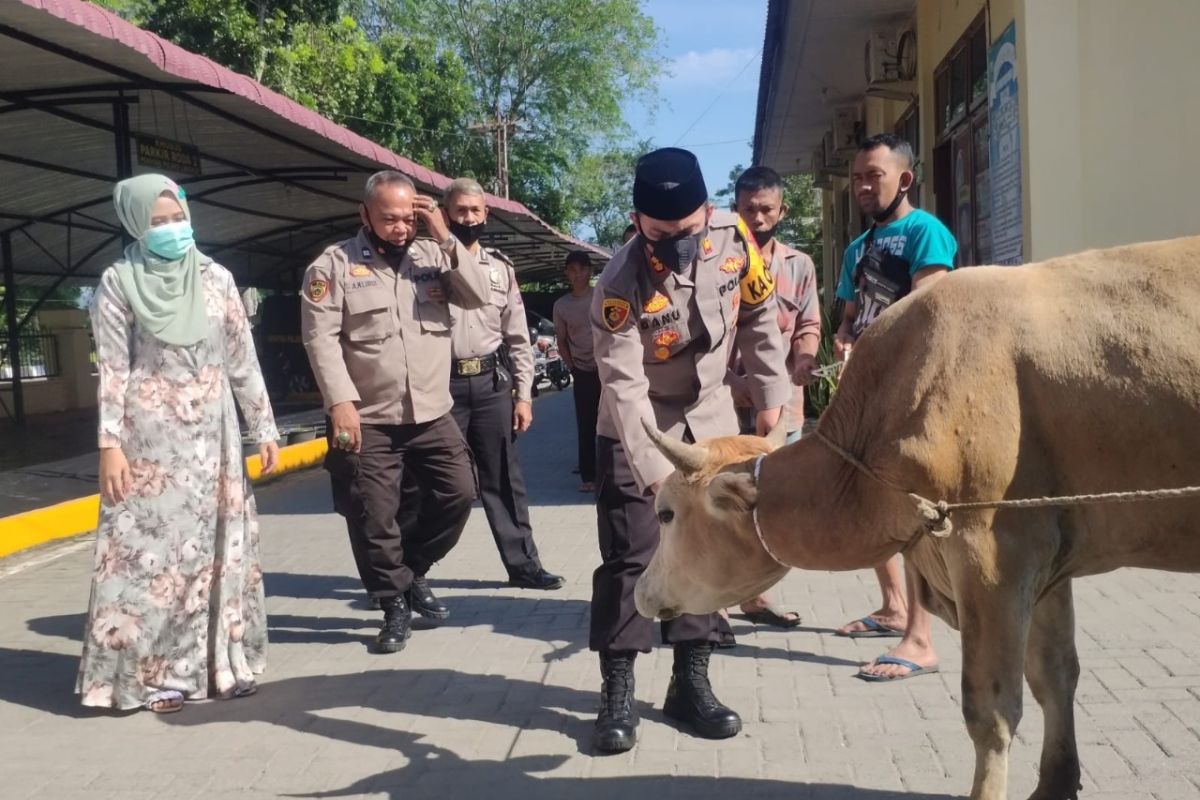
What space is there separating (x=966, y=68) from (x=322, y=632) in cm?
758

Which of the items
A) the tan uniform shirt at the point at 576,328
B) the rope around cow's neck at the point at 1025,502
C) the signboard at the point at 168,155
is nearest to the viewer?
the rope around cow's neck at the point at 1025,502

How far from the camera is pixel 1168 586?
6.12 meters

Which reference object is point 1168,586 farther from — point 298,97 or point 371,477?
point 298,97

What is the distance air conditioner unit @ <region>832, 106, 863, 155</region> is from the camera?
1753 centimetres

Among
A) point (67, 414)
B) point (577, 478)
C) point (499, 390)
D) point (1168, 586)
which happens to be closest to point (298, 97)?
point (67, 414)

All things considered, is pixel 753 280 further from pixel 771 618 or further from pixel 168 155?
pixel 168 155

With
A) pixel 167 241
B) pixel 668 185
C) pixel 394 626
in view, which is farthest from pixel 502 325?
pixel 668 185

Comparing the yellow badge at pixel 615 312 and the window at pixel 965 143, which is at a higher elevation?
the window at pixel 965 143

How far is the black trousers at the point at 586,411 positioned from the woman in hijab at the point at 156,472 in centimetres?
506

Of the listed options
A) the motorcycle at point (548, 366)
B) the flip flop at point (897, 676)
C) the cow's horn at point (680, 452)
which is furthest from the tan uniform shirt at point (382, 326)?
the motorcycle at point (548, 366)

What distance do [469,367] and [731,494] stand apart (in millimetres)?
3604

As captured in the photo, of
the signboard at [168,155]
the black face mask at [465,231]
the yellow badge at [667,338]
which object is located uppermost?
the signboard at [168,155]

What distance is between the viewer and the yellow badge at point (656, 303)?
4.25 m

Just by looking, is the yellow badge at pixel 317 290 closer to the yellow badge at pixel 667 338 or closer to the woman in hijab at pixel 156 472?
the woman in hijab at pixel 156 472
